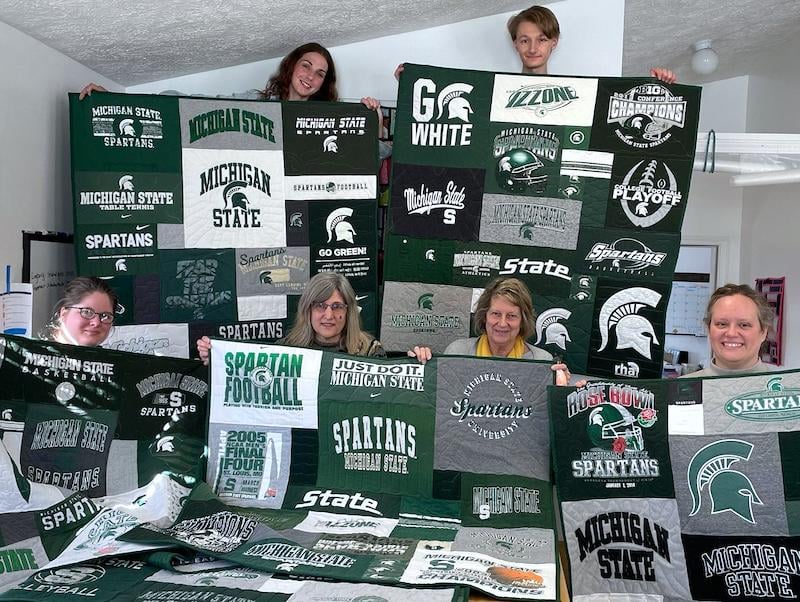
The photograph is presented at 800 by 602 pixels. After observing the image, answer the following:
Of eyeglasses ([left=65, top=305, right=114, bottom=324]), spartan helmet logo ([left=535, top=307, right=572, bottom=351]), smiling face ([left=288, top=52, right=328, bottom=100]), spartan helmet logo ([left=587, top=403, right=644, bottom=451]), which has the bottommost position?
spartan helmet logo ([left=587, top=403, right=644, bottom=451])

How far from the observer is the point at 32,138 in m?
3.07

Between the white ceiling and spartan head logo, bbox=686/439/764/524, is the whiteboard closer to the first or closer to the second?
the white ceiling

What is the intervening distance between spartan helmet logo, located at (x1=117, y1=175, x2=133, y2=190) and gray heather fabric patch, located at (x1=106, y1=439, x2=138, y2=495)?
1168mm

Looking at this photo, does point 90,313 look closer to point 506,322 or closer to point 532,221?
point 506,322

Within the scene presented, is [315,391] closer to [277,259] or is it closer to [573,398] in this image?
[573,398]

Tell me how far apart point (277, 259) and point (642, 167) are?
1.46 m

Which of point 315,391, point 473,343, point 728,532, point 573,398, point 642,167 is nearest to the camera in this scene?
point 728,532

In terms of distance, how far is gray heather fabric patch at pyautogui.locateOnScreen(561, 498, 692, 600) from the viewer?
7.13 ft

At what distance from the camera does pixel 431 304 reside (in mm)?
3275

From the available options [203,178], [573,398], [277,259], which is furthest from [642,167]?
[203,178]

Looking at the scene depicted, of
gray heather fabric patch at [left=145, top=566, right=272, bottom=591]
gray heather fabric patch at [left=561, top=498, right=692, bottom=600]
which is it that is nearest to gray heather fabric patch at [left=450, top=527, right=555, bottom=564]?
gray heather fabric patch at [left=561, top=498, right=692, bottom=600]

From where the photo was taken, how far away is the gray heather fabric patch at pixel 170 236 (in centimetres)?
326

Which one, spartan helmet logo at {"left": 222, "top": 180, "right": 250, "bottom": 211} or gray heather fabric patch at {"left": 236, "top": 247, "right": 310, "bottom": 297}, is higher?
spartan helmet logo at {"left": 222, "top": 180, "right": 250, "bottom": 211}

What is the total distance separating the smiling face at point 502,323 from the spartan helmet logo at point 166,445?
3.60 ft
